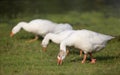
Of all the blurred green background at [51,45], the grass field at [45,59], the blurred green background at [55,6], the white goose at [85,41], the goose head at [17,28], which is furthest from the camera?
the blurred green background at [55,6]

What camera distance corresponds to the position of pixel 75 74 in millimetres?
11000

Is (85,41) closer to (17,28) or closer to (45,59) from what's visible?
(45,59)

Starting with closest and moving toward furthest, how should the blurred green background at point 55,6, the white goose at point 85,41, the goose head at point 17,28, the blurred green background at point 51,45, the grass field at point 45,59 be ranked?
the grass field at point 45,59, the blurred green background at point 51,45, the white goose at point 85,41, the goose head at point 17,28, the blurred green background at point 55,6

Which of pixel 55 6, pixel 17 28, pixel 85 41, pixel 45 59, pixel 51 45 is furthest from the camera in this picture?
pixel 55 6

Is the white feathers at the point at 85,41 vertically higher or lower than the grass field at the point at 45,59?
higher

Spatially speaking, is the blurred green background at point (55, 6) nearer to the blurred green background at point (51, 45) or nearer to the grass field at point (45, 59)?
the blurred green background at point (51, 45)

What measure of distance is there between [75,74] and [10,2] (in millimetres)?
19625

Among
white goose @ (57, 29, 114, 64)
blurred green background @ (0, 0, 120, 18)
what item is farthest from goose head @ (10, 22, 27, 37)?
blurred green background @ (0, 0, 120, 18)

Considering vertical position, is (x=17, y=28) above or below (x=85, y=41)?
below

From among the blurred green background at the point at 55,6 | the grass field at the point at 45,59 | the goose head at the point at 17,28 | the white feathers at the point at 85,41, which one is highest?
the white feathers at the point at 85,41

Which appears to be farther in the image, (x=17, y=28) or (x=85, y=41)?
(x=17, y=28)

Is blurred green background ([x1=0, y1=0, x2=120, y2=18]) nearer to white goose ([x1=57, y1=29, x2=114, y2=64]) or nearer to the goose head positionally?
the goose head

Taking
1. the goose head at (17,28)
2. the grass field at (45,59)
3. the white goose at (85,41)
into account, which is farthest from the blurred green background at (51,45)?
the white goose at (85,41)

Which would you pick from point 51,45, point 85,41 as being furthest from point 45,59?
point 51,45
